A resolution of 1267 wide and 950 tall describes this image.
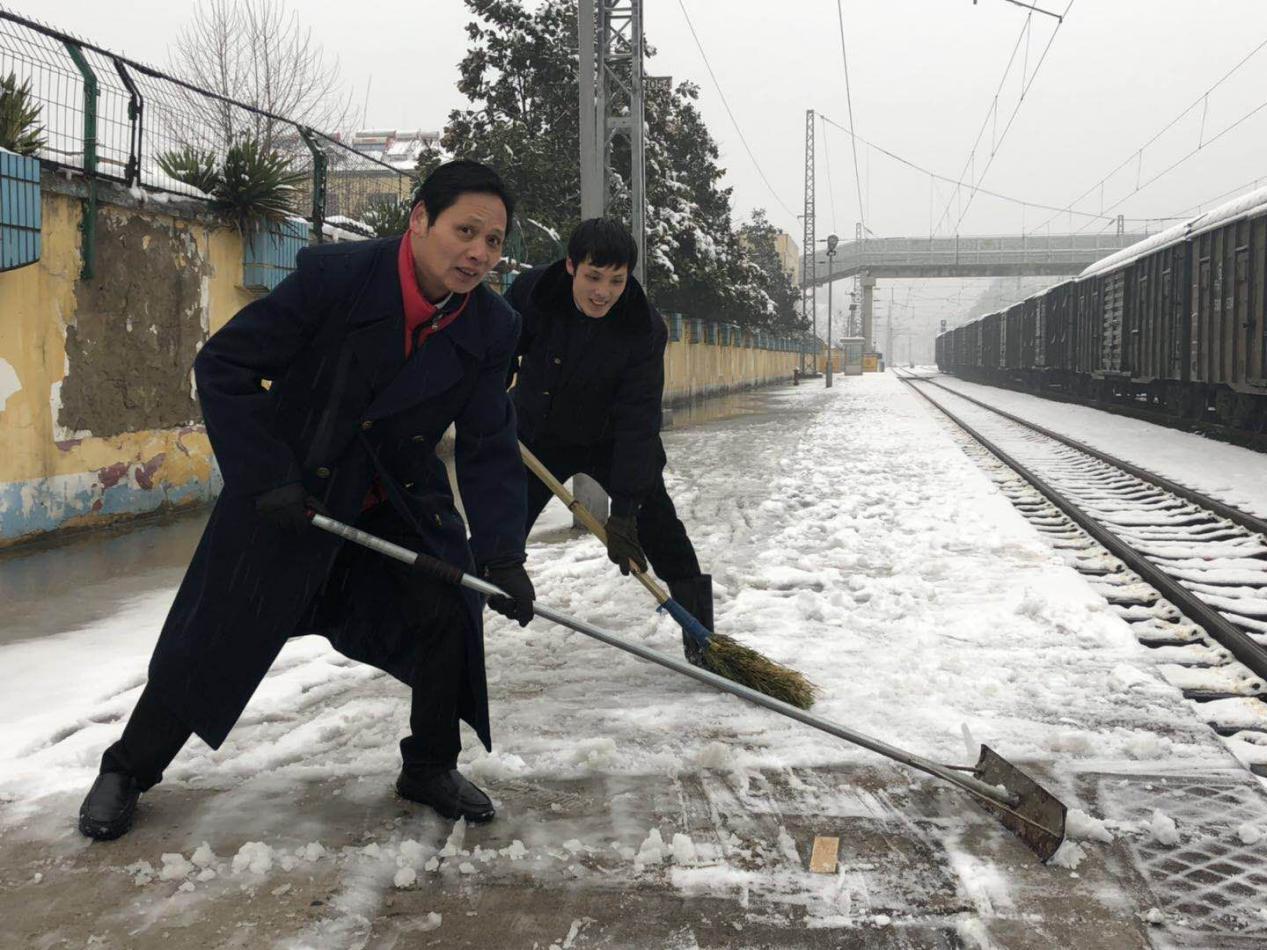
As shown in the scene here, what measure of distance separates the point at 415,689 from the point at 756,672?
150cm

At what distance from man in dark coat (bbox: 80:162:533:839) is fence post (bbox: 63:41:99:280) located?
17.4ft

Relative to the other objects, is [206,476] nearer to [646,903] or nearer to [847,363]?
[646,903]

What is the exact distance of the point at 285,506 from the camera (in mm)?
2510

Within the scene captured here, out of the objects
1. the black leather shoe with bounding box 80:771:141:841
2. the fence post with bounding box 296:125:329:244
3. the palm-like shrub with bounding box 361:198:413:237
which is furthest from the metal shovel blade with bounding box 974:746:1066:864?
the palm-like shrub with bounding box 361:198:413:237

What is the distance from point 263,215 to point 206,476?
218 centimetres

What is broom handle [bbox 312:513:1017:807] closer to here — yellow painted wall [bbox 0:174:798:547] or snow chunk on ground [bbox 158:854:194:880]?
snow chunk on ground [bbox 158:854:194:880]

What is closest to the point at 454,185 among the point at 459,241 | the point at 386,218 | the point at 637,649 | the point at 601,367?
the point at 459,241

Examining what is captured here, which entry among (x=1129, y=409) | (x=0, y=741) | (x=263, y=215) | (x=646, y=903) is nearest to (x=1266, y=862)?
(x=646, y=903)

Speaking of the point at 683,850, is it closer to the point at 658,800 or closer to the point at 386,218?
the point at 658,800

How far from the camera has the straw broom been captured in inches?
153

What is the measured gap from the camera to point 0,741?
11.2ft

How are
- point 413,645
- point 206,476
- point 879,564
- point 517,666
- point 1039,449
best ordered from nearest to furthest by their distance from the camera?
point 413,645, point 517,666, point 879,564, point 206,476, point 1039,449

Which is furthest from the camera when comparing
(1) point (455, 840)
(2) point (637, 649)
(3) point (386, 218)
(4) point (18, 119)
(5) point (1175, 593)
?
(3) point (386, 218)

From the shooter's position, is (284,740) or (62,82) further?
(62,82)
